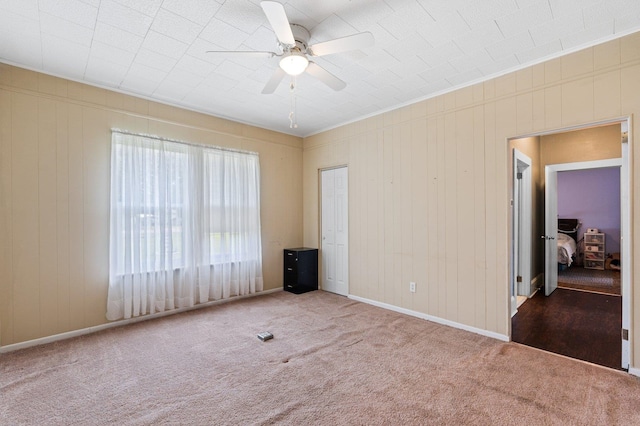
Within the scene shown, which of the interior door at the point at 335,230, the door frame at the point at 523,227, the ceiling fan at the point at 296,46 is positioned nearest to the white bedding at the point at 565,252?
the door frame at the point at 523,227

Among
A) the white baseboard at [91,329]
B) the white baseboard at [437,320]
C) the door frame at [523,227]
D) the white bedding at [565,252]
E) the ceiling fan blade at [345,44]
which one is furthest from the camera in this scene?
the white bedding at [565,252]

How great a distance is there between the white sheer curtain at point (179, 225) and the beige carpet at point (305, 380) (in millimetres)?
615

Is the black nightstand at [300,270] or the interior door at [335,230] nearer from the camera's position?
the interior door at [335,230]

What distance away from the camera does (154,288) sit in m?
3.63

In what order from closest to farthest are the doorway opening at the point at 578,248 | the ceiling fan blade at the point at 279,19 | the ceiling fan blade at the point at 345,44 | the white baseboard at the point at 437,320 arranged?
1. the ceiling fan blade at the point at 279,19
2. the ceiling fan blade at the point at 345,44
3. the doorway opening at the point at 578,248
4. the white baseboard at the point at 437,320

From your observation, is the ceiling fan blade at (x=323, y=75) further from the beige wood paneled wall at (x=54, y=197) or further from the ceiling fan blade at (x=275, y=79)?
the beige wood paneled wall at (x=54, y=197)

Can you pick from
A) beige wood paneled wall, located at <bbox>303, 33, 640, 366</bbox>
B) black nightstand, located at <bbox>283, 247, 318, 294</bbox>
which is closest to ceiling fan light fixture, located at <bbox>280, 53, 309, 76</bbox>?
beige wood paneled wall, located at <bbox>303, 33, 640, 366</bbox>

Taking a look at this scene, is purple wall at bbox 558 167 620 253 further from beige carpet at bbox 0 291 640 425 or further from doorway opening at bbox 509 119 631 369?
beige carpet at bbox 0 291 640 425

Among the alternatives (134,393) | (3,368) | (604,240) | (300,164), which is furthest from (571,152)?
(3,368)

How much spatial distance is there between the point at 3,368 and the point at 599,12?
5497 mm

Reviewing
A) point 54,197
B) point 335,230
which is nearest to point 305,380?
point 335,230

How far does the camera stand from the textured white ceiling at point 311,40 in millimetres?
2055

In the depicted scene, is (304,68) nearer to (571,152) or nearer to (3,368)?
(3,368)

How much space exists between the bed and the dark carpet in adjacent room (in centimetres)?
178
